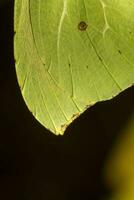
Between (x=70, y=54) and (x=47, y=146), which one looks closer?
(x=70, y=54)

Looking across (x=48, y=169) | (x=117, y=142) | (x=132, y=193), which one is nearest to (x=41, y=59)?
(x=132, y=193)

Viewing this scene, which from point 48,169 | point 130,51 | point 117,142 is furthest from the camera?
point 48,169

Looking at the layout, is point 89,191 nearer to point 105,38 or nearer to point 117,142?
point 117,142

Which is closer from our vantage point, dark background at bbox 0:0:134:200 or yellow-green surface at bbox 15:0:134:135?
yellow-green surface at bbox 15:0:134:135

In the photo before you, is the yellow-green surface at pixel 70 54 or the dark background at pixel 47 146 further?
the dark background at pixel 47 146
